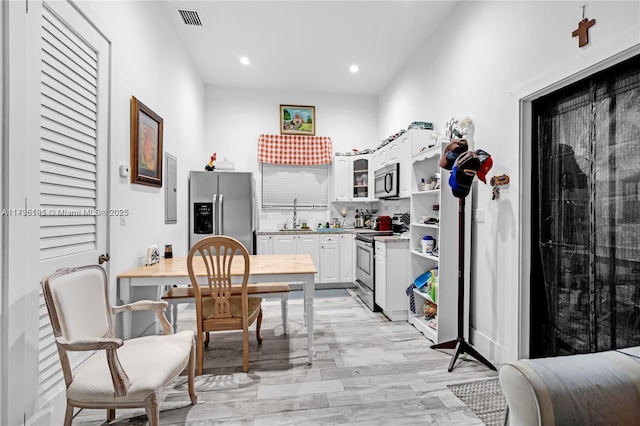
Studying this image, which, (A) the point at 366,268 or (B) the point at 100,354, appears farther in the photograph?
(A) the point at 366,268

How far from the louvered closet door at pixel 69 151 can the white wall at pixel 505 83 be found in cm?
295

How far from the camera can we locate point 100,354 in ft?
5.47

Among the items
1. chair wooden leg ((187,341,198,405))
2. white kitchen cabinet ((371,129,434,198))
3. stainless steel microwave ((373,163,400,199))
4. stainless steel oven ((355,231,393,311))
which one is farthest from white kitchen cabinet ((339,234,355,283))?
chair wooden leg ((187,341,198,405))

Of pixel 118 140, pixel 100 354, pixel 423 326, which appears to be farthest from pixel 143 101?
pixel 423 326

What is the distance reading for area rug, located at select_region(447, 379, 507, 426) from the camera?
72.5 inches

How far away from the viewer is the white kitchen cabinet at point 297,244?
476 cm

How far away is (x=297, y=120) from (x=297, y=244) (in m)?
2.18

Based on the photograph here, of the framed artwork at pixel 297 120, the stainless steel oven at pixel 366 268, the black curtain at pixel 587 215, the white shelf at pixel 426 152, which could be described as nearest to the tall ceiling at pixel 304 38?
the framed artwork at pixel 297 120

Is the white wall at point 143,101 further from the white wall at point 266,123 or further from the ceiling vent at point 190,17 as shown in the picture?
the white wall at point 266,123

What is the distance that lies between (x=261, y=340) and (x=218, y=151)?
3.43 meters

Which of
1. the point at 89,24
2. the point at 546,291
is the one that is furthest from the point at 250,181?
the point at 546,291

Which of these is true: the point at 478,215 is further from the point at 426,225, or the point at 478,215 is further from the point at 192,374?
the point at 192,374

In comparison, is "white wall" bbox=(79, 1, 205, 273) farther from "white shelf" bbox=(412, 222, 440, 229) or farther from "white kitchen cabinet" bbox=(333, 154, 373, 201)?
"white shelf" bbox=(412, 222, 440, 229)

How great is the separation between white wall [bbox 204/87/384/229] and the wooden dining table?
278 centimetres
